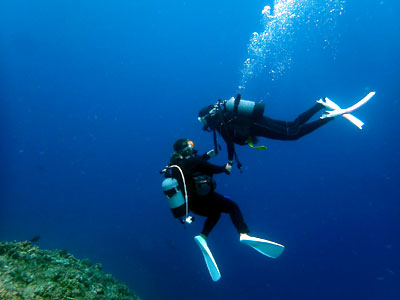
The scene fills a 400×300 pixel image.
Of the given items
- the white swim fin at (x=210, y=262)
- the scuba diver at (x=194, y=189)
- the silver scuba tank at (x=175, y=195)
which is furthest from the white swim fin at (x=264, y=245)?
the silver scuba tank at (x=175, y=195)

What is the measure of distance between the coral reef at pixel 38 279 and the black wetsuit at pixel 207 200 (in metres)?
3.48

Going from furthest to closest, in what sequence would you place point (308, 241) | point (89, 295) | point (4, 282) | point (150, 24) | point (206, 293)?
1. point (150, 24)
2. point (308, 241)
3. point (206, 293)
4. point (89, 295)
5. point (4, 282)

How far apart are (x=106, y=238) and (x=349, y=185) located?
1468 inches

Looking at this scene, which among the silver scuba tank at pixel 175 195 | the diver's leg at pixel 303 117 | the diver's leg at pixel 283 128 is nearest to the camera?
the silver scuba tank at pixel 175 195

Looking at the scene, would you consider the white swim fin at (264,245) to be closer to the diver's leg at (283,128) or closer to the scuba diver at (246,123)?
the scuba diver at (246,123)

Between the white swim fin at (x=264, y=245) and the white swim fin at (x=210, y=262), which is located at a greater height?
the white swim fin at (x=264, y=245)

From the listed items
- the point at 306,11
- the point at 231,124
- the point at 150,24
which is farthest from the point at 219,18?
the point at 231,124

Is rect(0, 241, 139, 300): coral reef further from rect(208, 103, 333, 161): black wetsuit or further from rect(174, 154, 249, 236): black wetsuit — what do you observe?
rect(208, 103, 333, 161): black wetsuit

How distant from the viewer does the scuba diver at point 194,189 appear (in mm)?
5289

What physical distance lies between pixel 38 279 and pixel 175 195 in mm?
4020

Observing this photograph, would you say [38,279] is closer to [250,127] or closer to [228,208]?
[228,208]

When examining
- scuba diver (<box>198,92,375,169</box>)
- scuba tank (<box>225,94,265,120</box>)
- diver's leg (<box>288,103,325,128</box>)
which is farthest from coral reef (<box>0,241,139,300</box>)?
diver's leg (<box>288,103,325,128</box>)

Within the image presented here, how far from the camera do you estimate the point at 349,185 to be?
43031 millimetres

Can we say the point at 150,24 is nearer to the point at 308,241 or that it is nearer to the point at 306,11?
the point at 306,11
